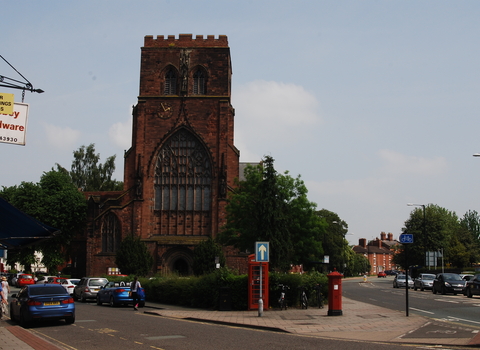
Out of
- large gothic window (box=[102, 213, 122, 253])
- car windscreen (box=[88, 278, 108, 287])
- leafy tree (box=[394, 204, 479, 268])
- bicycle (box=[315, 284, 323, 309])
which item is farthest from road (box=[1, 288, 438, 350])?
leafy tree (box=[394, 204, 479, 268])

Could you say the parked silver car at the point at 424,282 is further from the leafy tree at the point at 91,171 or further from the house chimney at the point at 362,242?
the house chimney at the point at 362,242

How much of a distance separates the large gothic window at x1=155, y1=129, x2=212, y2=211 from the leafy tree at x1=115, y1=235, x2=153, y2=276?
5.95 m

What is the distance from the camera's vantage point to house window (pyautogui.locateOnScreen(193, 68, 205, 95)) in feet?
192

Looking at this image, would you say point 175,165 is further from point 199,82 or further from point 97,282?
point 97,282

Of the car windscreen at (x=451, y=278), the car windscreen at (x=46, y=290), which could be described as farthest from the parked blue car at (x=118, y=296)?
the car windscreen at (x=451, y=278)

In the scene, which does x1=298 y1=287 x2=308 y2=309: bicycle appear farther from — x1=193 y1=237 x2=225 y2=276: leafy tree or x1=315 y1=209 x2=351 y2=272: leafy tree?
x1=315 y1=209 x2=351 y2=272: leafy tree

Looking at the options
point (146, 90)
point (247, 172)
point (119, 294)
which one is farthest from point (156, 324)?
point (146, 90)

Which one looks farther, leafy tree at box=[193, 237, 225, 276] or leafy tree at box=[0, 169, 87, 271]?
leafy tree at box=[0, 169, 87, 271]

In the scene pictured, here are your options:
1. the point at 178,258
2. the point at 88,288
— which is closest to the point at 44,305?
the point at 88,288

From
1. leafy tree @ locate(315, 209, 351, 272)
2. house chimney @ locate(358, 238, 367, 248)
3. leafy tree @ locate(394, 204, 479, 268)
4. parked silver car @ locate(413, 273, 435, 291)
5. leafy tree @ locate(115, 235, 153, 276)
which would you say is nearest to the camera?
parked silver car @ locate(413, 273, 435, 291)

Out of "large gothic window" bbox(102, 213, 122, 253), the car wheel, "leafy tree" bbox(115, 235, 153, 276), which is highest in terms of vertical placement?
"large gothic window" bbox(102, 213, 122, 253)

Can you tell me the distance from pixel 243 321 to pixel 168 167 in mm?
38399

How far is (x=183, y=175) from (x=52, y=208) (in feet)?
50.2

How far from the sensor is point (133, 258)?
5062 cm
